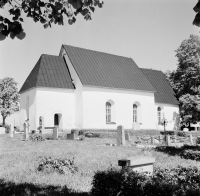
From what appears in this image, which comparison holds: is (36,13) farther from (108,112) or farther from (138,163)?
(108,112)

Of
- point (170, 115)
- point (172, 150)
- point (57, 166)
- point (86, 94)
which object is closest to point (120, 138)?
point (172, 150)

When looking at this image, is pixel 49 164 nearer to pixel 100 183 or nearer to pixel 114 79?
pixel 100 183

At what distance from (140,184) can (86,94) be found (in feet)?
74.2

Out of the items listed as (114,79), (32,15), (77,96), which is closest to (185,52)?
(114,79)

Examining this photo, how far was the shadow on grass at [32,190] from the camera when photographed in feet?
18.4

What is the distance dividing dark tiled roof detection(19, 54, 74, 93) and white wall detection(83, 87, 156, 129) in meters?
2.86

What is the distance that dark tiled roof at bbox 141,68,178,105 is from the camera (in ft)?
111

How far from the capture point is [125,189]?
4660 mm

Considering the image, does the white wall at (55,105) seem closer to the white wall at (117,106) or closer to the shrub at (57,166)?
the white wall at (117,106)

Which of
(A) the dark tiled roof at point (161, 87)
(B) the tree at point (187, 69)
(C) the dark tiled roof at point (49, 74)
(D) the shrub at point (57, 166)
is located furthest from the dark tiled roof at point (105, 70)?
(D) the shrub at point (57, 166)

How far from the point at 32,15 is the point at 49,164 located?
5.06 m

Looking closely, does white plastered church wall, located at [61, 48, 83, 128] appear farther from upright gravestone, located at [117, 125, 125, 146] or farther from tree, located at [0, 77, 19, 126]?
tree, located at [0, 77, 19, 126]

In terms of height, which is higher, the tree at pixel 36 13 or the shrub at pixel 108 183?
the tree at pixel 36 13

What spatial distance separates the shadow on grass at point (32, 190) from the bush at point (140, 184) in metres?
0.83
